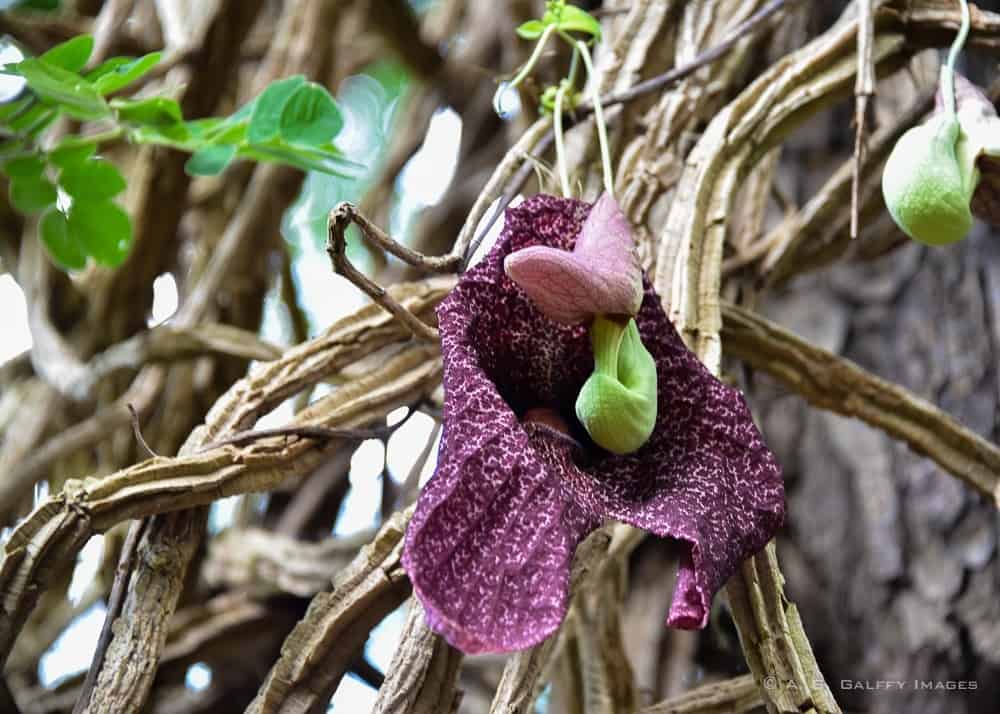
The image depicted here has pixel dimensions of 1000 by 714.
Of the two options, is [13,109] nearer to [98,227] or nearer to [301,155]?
[98,227]

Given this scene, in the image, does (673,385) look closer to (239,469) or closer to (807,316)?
(239,469)

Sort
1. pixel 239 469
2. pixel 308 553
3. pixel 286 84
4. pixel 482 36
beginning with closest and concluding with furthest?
pixel 239 469 < pixel 286 84 < pixel 308 553 < pixel 482 36

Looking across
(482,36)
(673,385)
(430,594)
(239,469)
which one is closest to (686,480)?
(673,385)

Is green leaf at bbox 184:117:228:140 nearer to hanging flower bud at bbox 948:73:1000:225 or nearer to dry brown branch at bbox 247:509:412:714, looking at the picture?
dry brown branch at bbox 247:509:412:714

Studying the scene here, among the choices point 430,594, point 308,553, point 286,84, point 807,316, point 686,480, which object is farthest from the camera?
point 807,316

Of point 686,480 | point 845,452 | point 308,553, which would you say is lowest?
point 308,553

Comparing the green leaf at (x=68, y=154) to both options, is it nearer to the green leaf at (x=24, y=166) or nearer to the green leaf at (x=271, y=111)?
the green leaf at (x=24, y=166)

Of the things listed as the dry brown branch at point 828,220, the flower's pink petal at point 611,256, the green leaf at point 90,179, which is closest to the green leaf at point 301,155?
the green leaf at point 90,179
